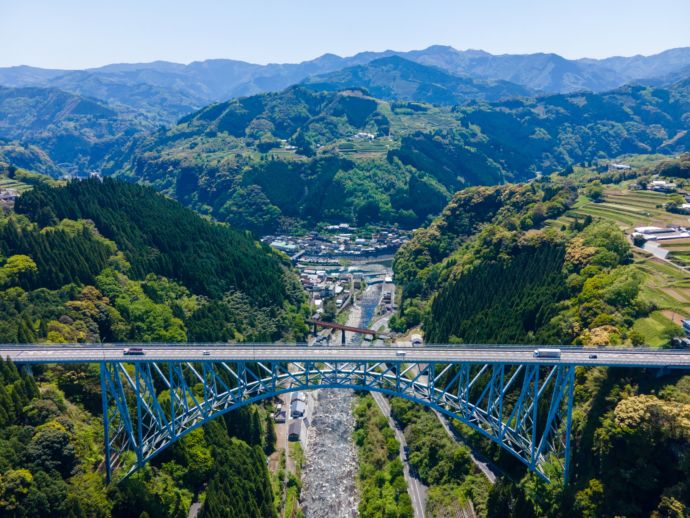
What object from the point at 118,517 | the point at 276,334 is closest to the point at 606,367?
the point at 118,517

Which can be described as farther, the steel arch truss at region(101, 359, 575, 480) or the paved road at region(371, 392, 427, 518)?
the paved road at region(371, 392, 427, 518)

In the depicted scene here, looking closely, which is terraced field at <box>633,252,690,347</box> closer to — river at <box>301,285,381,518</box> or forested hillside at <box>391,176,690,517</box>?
forested hillside at <box>391,176,690,517</box>

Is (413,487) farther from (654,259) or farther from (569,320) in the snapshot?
(654,259)

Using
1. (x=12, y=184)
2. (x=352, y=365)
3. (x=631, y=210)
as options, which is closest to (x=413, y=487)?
(x=352, y=365)

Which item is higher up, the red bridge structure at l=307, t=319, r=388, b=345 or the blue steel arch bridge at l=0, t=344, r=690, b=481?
the blue steel arch bridge at l=0, t=344, r=690, b=481

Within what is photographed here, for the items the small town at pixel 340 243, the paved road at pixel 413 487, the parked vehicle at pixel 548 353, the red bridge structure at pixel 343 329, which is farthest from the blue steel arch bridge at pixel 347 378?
the small town at pixel 340 243

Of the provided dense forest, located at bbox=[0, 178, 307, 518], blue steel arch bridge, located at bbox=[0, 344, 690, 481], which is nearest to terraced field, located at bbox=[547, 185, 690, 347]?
blue steel arch bridge, located at bbox=[0, 344, 690, 481]

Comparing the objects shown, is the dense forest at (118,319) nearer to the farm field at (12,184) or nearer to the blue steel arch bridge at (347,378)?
the blue steel arch bridge at (347,378)
